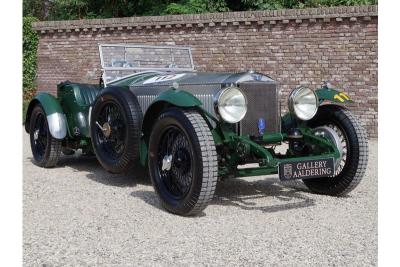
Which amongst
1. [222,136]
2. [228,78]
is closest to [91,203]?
[222,136]

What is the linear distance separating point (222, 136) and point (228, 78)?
567mm

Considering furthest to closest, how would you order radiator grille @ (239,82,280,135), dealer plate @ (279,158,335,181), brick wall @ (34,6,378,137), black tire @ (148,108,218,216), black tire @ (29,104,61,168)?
brick wall @ (34,6,378,137), black tire @ (29,104,61,168), radiator grille @ (239,82,280,135), dealer plate @ (279,158,335,181), black tire @ (148,108,218,216)

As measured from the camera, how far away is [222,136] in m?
4.84

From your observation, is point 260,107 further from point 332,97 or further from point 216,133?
point 332,97

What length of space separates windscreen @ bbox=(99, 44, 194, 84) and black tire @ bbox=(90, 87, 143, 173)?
75 cm

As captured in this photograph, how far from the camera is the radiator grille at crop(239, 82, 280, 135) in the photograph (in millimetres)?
4973

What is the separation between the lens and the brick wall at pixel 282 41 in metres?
10.0

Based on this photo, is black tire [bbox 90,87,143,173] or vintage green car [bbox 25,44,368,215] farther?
black tire [bbox 90,87,143,173]

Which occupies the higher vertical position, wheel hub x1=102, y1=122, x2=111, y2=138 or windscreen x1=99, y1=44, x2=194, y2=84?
windscreen x1=99, y1=44, x2=194, y2=84

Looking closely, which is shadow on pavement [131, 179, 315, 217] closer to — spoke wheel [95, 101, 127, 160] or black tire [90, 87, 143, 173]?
black tire [90, 87, 143, 173]

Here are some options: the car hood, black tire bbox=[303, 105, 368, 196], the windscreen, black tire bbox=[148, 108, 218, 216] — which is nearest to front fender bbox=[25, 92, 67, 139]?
the windscreen

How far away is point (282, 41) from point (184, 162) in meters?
6.49

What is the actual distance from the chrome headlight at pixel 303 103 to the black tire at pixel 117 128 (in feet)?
4.85

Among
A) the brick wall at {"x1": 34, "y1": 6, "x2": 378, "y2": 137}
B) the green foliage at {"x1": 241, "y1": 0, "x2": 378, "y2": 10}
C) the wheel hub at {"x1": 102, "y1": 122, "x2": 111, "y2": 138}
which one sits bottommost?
the wheel hub at {"x1": 102, "y1": 122, "x2": 111, "y2": 138}
